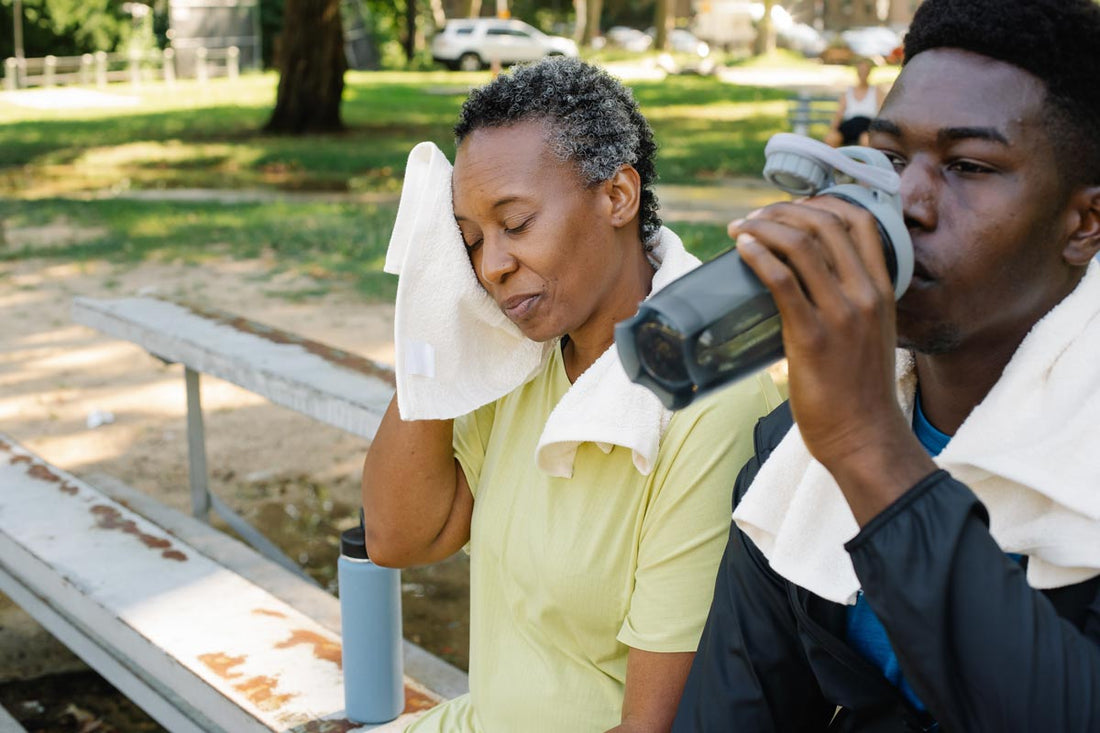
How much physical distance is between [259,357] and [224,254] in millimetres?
6003

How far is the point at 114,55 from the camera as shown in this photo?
34.7 m

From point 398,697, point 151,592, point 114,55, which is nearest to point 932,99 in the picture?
point 398,697

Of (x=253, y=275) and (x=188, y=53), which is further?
(x=188, y=53)

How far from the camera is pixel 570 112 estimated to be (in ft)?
6.33

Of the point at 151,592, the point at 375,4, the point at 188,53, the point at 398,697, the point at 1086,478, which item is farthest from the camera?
the point at 375,4

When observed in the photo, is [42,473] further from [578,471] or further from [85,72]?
[85,72]

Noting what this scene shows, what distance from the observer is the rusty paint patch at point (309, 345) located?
373 centimetres

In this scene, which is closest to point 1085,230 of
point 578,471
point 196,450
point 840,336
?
point 840,336

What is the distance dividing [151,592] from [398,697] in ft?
2.77

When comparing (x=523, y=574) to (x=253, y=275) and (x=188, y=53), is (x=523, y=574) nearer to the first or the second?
(x=253, y=275)

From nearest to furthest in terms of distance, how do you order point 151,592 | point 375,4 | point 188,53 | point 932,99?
1. point 932,99
2. point 151,592
3. point 188,53
4. point 375,4

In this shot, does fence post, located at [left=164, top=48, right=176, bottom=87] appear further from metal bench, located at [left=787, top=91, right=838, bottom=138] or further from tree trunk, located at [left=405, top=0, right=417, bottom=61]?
metal bench, located at [left=787, top=91, right=838, bottom=138]

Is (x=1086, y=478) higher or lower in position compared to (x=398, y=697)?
higher

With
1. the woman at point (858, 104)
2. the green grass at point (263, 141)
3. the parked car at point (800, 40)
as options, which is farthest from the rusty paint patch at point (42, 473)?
the parked car at point (800, 40)
